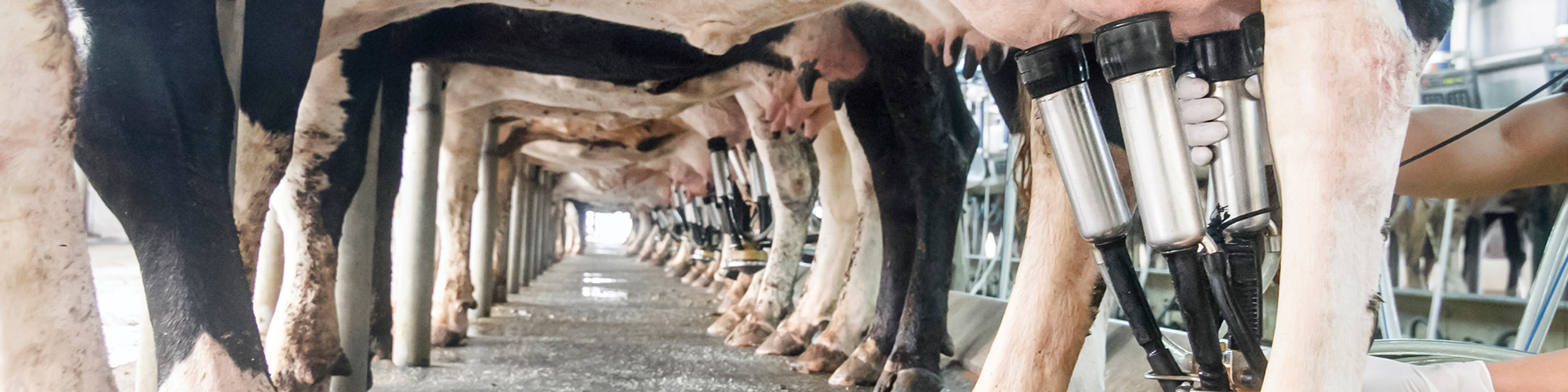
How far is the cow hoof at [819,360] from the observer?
2.54 meters

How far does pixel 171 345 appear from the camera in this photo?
3.25 ft

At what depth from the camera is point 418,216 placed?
2.61 m

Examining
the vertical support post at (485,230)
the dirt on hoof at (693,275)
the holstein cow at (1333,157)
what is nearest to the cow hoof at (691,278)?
the dirt on hoof at (693,275)

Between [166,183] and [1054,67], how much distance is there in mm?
1028

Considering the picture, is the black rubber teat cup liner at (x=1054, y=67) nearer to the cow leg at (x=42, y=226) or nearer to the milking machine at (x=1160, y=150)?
the milking machine at (x=1160, y=150)

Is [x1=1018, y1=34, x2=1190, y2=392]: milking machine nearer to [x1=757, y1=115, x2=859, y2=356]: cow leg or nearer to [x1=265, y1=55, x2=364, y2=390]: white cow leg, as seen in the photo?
[x1=265, y1=55, x2=364, y2=390]: white cow leg

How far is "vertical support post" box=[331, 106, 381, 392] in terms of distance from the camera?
2000mm

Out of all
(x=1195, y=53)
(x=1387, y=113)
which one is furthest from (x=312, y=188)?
(x=1387, y=113)

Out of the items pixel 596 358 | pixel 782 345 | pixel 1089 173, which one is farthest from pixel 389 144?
pixel 1089 173

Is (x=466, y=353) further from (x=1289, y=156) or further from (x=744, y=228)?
(x=1289, y=156)

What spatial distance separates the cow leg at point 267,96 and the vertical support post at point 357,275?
1.44 ft

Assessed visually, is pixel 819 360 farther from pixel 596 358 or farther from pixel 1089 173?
pixel 1089 173

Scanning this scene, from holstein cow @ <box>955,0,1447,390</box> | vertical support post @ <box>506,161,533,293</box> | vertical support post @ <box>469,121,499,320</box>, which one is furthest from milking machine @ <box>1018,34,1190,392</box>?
vertical support post @ <box>506,161,533,293</box>

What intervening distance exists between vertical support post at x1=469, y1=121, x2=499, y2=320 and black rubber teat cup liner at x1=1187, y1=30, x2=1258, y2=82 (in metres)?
3.63
